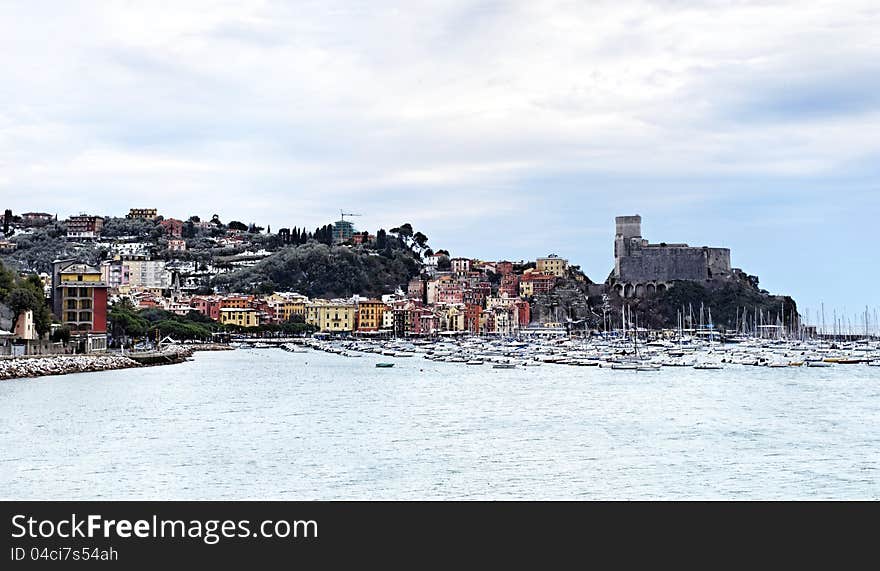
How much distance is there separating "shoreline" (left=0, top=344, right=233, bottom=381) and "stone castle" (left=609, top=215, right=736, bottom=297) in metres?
49.4

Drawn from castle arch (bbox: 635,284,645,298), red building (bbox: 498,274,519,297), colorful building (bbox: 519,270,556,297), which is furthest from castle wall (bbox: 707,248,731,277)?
red building (bbox: 498,274,519,297)

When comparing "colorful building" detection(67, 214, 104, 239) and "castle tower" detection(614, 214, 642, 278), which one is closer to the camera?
"castle tower" detection(614, 214, 642, 278)

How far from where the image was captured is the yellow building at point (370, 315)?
279 feet

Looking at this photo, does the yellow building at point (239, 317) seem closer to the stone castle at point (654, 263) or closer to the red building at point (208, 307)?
the red building at point (208, 307)

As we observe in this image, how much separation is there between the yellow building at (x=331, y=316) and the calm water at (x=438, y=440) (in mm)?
53857

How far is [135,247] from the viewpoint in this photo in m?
114

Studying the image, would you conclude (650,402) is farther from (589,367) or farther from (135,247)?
(135,247)

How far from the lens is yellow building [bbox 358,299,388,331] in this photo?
85000 mm

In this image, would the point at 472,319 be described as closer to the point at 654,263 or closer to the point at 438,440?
the point at 654,263

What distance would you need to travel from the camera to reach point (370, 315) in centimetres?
8512

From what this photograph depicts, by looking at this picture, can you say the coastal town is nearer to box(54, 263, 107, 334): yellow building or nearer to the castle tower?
the castle tower

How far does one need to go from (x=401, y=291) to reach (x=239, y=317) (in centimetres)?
2128

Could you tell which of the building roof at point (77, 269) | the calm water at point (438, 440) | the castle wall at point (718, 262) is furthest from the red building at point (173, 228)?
the calm water at point (438, 440)

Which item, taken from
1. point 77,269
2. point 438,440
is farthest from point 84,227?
point 438,440
